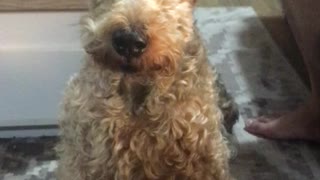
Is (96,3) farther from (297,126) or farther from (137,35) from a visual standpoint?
(297,126)

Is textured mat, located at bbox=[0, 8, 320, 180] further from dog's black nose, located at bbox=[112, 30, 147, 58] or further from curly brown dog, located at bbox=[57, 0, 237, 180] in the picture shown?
dog's black nose, located at bbox=[112, 30, 147, 58]

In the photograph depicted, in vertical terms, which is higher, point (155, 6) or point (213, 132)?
point (155, 6)

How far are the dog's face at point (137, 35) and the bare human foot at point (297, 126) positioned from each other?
0.86 m

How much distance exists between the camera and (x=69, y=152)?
5.06 feet

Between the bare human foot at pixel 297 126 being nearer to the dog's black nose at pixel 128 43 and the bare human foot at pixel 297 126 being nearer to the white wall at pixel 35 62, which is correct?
the white wall at pixel 35 62

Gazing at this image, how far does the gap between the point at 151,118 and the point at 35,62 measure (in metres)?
0.67

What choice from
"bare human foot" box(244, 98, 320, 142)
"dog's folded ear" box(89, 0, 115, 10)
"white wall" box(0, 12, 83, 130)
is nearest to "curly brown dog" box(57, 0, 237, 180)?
"dog's folded ear" box(89, 0, 115, 10)

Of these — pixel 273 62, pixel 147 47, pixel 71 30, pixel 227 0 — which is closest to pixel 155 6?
pixel 147 47

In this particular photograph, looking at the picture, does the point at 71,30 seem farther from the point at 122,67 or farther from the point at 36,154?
the point at 122,67

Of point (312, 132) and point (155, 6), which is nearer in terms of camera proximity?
point (155, 6)

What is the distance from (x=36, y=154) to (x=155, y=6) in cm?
89

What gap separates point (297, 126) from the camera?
82.6 inches

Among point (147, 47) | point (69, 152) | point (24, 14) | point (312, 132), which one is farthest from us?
point (312, 132)

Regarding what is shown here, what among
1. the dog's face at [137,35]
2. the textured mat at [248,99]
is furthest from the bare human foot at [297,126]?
the dog's face at [137,35]
